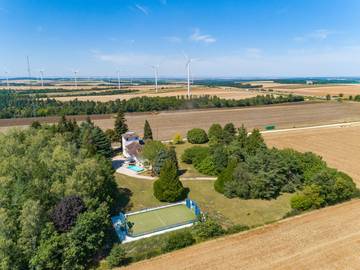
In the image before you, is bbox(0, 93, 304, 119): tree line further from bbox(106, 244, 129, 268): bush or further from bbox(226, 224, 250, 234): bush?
bbox(106, 244, 129, 268): bush

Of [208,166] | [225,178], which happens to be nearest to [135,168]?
[208,166]

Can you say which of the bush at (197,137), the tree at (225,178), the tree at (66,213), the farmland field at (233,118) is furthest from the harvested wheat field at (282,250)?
the farmland field at (233,118)

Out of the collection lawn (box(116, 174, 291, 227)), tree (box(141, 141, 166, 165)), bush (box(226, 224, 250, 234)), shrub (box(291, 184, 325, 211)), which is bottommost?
lawn (box(116, 174, 291, 227))

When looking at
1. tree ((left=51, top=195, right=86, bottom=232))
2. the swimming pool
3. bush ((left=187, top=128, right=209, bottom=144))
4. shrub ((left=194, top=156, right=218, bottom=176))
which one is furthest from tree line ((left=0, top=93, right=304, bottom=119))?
tree ((left=51, top=195, right=86, bottom=232))

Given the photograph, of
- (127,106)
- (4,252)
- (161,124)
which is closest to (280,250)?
(4,252)

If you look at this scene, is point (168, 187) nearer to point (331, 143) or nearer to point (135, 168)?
point (135, 168)

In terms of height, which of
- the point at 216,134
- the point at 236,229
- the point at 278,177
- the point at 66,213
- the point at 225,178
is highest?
the point at 216,134
